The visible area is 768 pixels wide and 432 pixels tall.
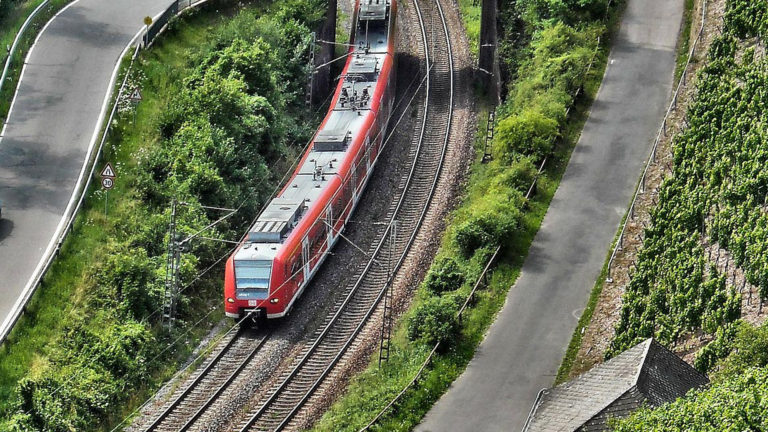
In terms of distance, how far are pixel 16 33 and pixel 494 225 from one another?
92.4 feet

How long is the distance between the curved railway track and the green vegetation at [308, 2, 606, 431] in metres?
1.76

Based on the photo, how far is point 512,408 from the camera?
46.3 meters

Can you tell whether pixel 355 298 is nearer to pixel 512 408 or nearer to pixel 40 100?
pixel 512 408

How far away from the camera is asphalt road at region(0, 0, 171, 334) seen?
54906mm

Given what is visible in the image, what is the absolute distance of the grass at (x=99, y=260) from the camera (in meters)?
49.6

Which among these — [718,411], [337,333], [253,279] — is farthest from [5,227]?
[718,411]

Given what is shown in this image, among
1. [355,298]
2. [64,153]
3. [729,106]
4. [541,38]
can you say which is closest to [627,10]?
[541,38]

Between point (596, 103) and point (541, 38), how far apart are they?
7005 mm

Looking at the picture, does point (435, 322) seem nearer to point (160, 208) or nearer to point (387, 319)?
point (387, 319)

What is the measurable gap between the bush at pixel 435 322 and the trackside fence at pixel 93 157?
576 inches

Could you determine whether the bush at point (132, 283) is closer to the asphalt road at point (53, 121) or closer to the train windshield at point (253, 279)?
the asphalt road at point (53, 121)

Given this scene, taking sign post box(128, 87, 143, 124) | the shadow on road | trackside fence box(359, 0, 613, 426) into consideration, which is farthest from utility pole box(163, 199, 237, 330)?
trackside fence box(359, 0, 613, 426)

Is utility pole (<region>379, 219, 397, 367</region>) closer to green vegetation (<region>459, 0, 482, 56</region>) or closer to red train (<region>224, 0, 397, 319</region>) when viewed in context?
red train (<region>224, 0, 397, 319</region>)

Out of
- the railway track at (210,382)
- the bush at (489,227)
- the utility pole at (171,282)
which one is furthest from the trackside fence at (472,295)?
the utility pole at (171,282)
